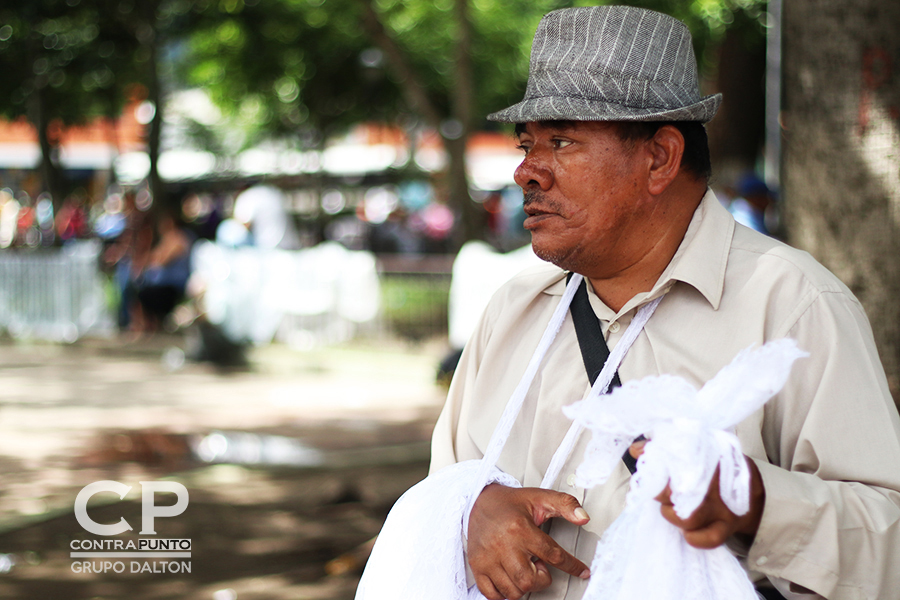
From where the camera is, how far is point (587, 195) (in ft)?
6.86

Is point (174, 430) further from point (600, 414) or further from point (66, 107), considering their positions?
point (66, 107)

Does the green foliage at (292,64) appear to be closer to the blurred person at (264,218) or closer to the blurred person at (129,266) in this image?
the blurred person at (129,266)

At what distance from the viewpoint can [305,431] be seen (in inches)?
323

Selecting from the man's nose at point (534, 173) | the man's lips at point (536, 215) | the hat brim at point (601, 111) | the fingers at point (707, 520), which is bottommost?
the fingers at point (707, 520)

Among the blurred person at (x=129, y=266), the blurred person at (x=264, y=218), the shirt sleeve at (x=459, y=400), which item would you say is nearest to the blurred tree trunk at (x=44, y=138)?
the blurred person at (x=129, y=266)

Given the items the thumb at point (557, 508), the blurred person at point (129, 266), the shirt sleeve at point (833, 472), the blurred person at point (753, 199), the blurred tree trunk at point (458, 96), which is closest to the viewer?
the shirt sleeve at point (833, 472)

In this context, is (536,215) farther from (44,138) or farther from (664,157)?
(44,138)

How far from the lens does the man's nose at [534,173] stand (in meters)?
2.12

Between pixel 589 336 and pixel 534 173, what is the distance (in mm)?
379

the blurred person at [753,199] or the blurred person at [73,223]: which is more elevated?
the blurred person at [753,199]

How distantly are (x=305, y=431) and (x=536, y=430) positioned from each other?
6312 mm

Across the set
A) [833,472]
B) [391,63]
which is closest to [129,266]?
[391,63]

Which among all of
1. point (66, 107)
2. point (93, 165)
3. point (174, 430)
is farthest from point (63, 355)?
→ point (93, 165)

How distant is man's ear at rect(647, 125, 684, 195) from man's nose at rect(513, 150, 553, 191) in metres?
0.22
